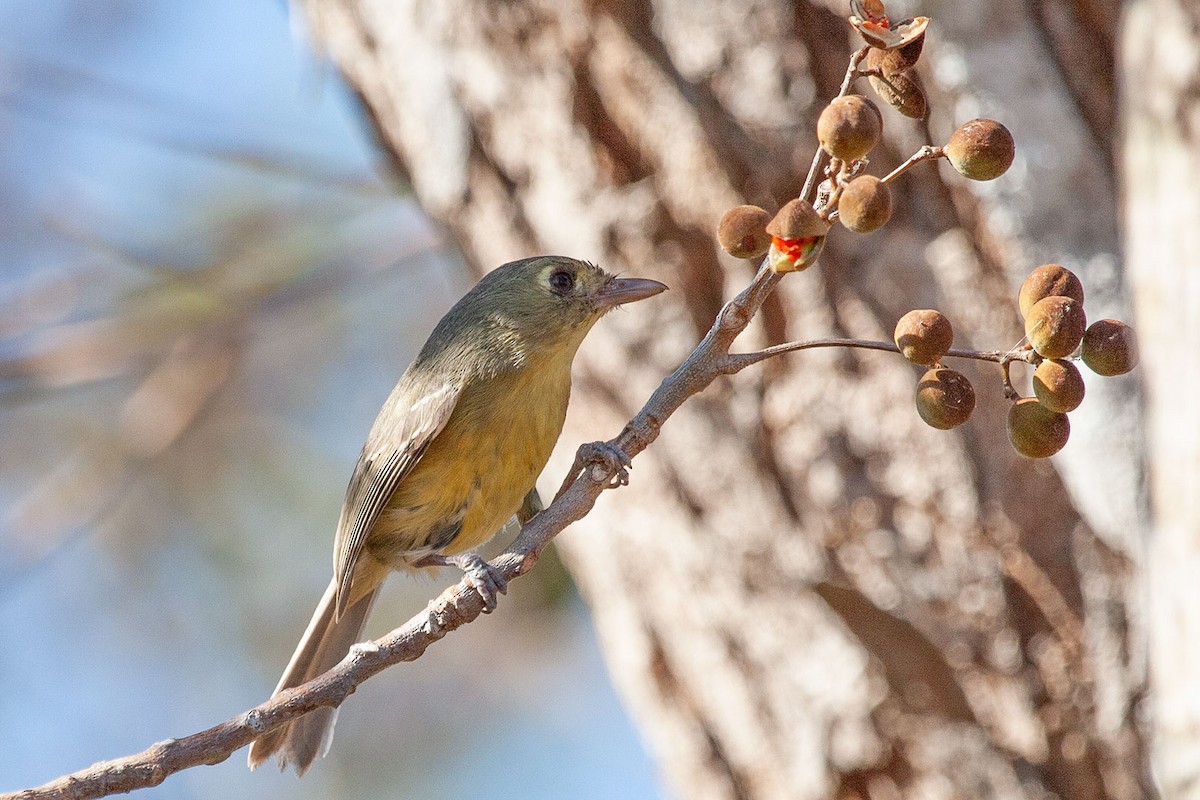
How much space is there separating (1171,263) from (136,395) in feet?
19.4

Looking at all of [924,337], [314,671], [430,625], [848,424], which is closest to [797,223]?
[924,337]

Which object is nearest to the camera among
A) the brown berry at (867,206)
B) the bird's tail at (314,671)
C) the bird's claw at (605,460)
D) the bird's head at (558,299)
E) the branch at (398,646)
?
the brown berry at (867,206)

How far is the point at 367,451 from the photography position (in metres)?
3.78

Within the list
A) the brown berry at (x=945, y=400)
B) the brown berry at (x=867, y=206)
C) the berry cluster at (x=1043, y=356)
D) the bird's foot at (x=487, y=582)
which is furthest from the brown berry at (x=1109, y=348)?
the bird's foot at (x=487, y=582)

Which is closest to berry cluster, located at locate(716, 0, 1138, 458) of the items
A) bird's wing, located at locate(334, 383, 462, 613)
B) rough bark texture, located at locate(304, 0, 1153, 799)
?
bird's wing, located at locate(334, 383, 462, 613)

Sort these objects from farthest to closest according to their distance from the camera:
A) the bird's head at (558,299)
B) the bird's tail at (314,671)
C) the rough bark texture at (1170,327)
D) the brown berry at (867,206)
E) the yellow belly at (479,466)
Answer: the bird's head at (558,299)
the yellow belly at (479,466)
the bird's tail at (314,671)
the rough bark texture at (1170,327)
the brown berry at (867,206)

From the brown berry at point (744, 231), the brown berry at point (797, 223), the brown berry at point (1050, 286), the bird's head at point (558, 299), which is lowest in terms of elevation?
the brown berry at point (1050, 286)

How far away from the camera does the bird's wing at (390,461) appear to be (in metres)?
3.45

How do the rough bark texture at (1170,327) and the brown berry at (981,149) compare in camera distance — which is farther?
the rough bark texture at (1170,327)

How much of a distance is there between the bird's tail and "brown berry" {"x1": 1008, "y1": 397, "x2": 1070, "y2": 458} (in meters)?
2.03

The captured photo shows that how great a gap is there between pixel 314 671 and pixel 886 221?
2.56m

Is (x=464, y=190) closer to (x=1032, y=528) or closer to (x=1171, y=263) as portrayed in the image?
(x=1032, y=528)

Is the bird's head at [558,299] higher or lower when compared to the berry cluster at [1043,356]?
higher

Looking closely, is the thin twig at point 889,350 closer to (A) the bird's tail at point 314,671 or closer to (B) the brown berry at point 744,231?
(B) the brown berry at point 744,231
